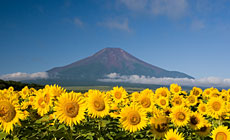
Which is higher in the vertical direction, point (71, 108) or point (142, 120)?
point (71, 108)

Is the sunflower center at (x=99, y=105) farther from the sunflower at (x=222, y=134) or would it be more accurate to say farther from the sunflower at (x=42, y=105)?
the sunflower at (x=222, y=134)

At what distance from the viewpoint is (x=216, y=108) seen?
25.4 ft

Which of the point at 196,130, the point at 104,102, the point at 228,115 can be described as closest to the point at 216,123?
the point at 228,115

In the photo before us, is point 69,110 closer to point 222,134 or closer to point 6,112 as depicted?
point 6,112

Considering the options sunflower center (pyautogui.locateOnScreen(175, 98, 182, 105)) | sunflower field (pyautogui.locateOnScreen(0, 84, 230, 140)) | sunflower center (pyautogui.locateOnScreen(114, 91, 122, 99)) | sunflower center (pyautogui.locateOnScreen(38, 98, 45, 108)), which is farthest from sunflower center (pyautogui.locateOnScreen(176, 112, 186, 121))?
sunflower center (pyautogui.locateOnScreen(38, 98, 45, 108))

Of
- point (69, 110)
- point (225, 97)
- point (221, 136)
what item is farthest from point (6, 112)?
point (225, 97)

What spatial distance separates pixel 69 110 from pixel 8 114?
3.90 ft

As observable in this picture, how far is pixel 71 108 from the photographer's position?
13.8 feet

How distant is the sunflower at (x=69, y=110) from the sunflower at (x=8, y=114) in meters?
0.74

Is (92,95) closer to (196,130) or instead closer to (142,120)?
(142,120)

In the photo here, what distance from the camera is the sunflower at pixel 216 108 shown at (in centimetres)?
767

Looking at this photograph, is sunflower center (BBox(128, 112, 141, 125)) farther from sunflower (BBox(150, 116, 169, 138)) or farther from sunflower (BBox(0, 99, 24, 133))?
sunflower (BBox(0, 99, 24, 133))

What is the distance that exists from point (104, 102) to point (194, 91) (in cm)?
917

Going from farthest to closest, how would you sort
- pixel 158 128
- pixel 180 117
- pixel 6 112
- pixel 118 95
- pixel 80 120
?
pixel 118 95, pixel 180 117, pixel 158 128, pixel 80 120, pixel 6 112
